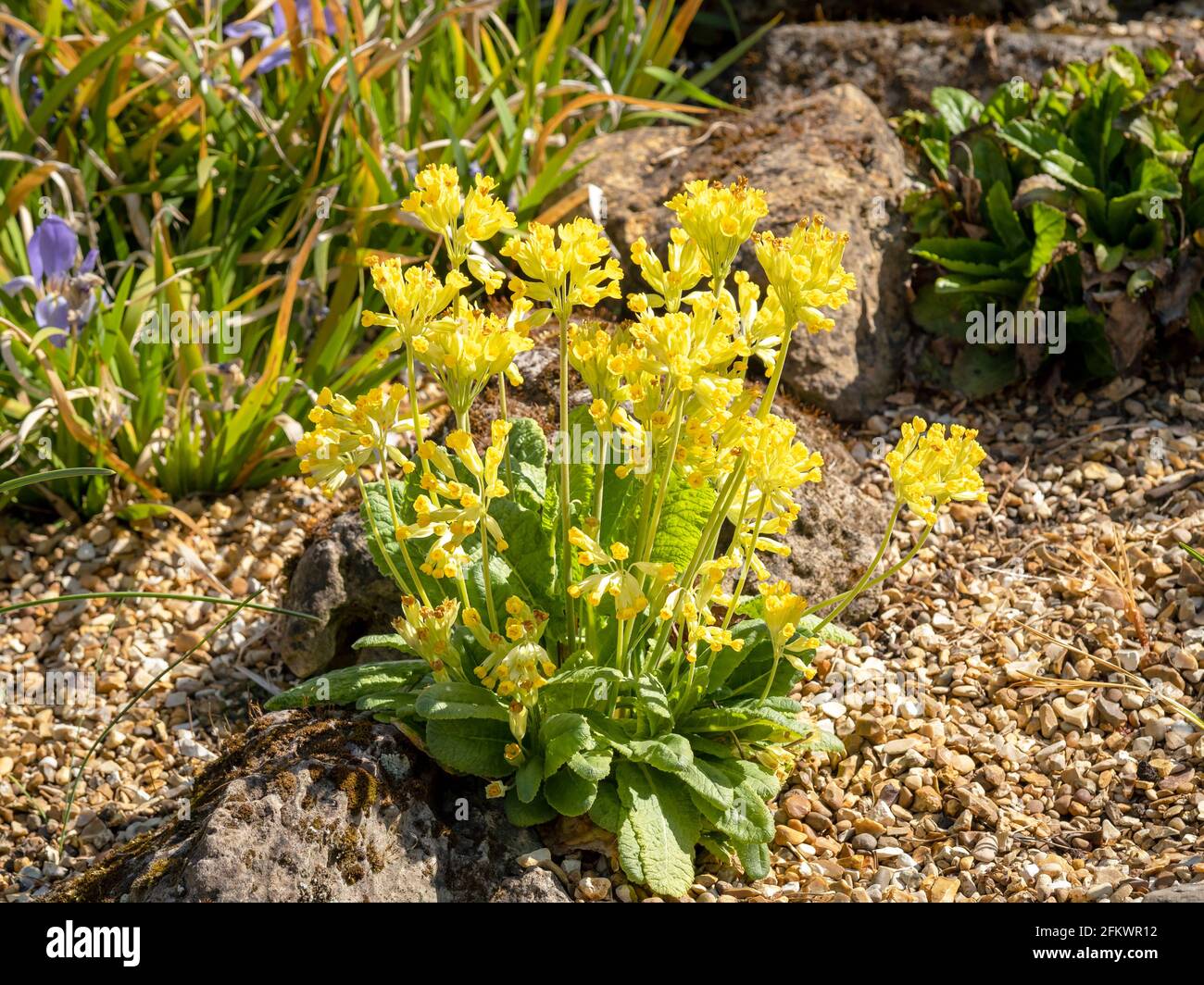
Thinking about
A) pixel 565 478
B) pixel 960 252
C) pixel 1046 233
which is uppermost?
pixel 1046 233

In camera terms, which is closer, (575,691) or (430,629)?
(430,629)

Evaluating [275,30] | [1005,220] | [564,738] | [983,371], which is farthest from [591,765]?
[275,30]

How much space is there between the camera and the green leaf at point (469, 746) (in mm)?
2449

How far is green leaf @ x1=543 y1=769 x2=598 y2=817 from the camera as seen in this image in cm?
240

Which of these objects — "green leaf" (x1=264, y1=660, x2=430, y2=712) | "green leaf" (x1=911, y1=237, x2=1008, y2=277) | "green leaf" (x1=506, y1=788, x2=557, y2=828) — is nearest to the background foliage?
"green leaf" (x1=911, y1=237, x2=1008, y2=277)

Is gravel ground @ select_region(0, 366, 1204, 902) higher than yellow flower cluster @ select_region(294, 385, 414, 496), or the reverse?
yellow flower cluster @ select_region(294, 385, 414, 496)

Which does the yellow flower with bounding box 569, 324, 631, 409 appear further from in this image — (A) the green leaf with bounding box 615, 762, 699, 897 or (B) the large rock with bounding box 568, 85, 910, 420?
(B) the large rock with bounding box 568, 85, 910, 420

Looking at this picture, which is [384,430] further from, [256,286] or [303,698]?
[256,286]

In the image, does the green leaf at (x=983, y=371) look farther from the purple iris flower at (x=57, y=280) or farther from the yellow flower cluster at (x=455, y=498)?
the purple iris flower at (x=57, y=280)

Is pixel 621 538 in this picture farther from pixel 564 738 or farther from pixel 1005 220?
pixel 1005 220

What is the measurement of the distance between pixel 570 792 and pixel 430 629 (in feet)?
1.38

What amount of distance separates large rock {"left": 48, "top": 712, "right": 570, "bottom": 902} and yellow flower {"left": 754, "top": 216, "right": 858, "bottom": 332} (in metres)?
1.16

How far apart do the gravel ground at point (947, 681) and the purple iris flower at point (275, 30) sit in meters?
1.46

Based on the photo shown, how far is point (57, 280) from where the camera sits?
3479 millimetres
